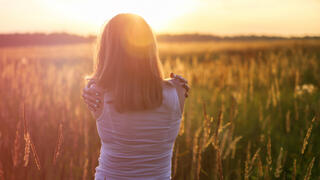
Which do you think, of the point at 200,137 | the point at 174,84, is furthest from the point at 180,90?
the point at 200,137

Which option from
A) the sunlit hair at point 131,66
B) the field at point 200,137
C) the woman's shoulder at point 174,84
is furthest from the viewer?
the field at point 200,137

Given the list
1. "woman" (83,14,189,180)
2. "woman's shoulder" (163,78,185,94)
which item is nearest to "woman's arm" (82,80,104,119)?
"woman" (83,14,189,180)

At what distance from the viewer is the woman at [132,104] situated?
1.51m

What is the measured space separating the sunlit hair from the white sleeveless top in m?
0.05

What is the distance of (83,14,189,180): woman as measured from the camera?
1.51m

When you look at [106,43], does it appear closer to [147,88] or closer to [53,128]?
[147,88]

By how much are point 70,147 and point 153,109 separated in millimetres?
1799

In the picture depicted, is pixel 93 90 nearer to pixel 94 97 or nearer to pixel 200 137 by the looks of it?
pixel 94 97

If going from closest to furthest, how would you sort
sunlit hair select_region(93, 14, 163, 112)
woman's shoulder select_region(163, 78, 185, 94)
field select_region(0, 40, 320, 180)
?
sunlit hair select_region(93, 14, 163, 112)
woman's shoulder select_region(163, 78, 185, 94)
field select_region(0, 40, 320, 180)

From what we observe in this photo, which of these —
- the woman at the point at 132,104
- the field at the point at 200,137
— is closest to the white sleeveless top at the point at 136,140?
the woman at the point at 132,104

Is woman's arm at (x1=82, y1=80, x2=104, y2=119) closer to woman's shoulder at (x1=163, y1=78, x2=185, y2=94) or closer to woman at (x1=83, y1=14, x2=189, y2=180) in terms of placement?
woman at (x1=83, y1=14, x2=189, y2=180)

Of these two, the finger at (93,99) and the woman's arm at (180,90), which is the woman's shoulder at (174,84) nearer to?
the woman's arm at (180,90)

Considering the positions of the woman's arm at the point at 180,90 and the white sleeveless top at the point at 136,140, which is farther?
the woman's arm at the point at 180,90

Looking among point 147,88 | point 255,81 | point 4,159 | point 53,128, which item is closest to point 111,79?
point 147,88
